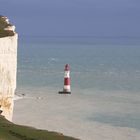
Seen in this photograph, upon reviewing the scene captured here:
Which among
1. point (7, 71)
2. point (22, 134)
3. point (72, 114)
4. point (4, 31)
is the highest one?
point (4, 31)

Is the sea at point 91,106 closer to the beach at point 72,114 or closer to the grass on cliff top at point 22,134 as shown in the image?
the beach at point 72,114

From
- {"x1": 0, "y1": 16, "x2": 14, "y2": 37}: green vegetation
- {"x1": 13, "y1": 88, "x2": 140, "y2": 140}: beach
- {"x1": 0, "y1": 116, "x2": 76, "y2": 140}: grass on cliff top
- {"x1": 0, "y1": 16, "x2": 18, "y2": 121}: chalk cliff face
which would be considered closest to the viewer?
{"x1": 0, "y1": 116, "x2": 76, "y2": 140}: grass on cliff top

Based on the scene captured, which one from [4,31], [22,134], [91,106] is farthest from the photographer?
[91,106]

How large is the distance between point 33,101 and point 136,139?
13093 millimetres

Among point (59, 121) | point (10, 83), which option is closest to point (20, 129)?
point (10, 83)

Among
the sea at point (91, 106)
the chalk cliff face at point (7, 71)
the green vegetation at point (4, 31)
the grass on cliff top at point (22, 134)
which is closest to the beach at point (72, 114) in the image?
the sea at point (91, 106)

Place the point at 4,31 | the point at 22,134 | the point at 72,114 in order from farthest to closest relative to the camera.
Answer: the point at 72,114
the point at 4,31
the point at 22,134

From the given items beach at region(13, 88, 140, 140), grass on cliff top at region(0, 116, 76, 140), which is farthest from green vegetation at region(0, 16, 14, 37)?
grass on cliff top at region(0, 116, 76, 140)

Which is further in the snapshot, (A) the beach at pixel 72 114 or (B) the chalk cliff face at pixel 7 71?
(A) the beach at pixel 72 114

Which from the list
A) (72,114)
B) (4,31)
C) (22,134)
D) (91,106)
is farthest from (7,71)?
(91,106)

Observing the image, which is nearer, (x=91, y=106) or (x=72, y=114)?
(x=72, y=114)

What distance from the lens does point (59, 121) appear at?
30.5 metres

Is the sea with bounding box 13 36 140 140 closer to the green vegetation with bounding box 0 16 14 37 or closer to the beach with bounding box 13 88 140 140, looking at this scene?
the beach with bounding box 13 88 140 140

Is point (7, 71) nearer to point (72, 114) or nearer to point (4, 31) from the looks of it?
point (4, 31)
